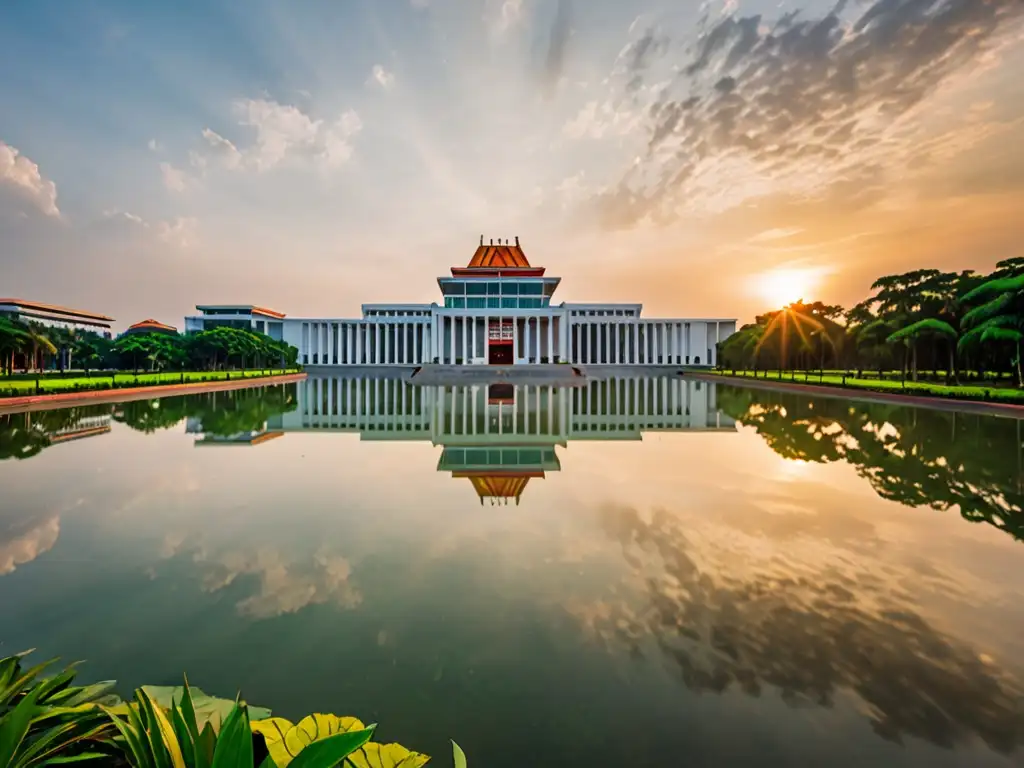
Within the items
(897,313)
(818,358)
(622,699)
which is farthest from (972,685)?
(818,358)

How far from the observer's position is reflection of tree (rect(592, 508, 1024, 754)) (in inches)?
122

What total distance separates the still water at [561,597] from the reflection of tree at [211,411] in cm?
498

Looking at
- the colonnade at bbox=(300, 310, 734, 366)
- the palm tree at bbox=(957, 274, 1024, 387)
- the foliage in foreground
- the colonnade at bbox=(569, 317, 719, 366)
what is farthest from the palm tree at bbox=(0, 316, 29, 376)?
the palm tree at bbox=(957, 274, 1024, 387)

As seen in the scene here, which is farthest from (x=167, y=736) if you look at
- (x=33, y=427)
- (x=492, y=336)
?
(x=492, y=336)

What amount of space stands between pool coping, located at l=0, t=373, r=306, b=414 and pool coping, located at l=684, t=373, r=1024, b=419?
3477 cm

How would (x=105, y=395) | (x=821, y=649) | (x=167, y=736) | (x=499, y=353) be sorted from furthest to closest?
1. (x=499, y=353)
2. (x=105, y=395)
3. (x=821, y=649)
4. (x=167, y=736)

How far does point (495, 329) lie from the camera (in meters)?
59.2

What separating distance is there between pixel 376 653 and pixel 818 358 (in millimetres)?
52889

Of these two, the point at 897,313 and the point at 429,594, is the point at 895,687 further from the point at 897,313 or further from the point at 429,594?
the point at 897,313

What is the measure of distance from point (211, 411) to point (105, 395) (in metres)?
7.95

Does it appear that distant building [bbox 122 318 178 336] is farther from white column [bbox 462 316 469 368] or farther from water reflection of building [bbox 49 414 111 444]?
water reflection of building [bbox 49 414 111 444]

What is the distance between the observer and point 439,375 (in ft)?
139

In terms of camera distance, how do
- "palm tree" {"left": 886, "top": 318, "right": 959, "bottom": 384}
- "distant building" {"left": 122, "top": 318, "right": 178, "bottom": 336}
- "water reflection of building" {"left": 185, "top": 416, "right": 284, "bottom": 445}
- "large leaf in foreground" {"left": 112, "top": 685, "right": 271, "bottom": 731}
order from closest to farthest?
"large leaf in foreground" {"left": 112, "top": 685, "right": 271, "bottom": 731}
"water reflection of building" {"left": 185, "top": 416, "right": 284, "bottom": 445}
"palm tree" {"left": 886, "top": 318, "right": 959, "bottom": 384}
"distant building" {"left": 122, "top": 318, "right": 178, "bottom": 336}

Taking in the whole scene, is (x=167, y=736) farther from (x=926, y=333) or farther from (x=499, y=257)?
(x=499, y=257)
